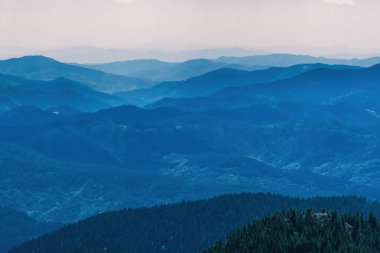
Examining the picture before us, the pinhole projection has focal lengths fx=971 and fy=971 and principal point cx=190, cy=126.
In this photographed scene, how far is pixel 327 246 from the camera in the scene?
130 meters

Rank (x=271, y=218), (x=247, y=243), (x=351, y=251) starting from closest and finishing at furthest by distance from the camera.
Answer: (x=351, y=251) → (x=247, y=243) → (x=271, y=218)

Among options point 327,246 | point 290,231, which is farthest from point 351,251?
point 290,231

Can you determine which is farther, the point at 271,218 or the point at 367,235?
the point at 271,218

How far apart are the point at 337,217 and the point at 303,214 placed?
18.4 ft

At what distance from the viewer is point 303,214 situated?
144250 mm

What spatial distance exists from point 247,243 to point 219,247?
4.73 metres

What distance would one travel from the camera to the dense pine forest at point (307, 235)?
131 meters

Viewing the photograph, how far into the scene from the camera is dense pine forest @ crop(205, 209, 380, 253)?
430ft

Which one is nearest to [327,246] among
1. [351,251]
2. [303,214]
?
[351,251]

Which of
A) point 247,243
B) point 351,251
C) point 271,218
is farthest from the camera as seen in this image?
point 271,218

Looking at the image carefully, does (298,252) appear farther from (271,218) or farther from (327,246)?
(271,218)

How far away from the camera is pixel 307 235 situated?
13488 centimetres

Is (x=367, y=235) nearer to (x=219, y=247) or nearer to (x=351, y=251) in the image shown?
(x=351, y=251)

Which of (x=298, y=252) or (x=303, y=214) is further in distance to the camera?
→ (x=303, y=214)
